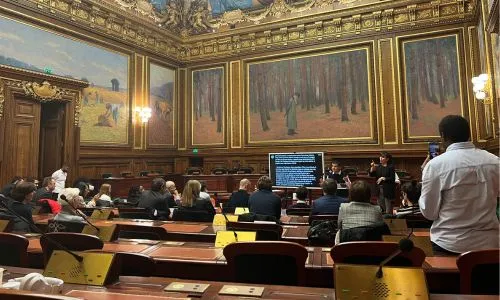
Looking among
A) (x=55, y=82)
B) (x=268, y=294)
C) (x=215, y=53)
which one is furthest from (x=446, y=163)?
(x=215, y=53)

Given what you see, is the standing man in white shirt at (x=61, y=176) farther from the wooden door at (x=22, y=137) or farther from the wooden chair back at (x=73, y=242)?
the wooden chair back at (x=73, y=242)

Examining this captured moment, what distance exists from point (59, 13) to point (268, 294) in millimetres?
11019

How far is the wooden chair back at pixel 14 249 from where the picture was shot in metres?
2.73

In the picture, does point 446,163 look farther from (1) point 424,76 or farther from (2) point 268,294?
(1) point 424,76

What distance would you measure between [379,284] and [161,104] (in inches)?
520

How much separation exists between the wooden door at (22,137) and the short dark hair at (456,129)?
9.44m

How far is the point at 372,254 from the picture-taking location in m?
2.20

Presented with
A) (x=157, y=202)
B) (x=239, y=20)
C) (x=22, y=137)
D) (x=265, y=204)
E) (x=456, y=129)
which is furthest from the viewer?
(x=239, y=20)

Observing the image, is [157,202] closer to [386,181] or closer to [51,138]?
[386,181]

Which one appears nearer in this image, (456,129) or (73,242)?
(456,129)

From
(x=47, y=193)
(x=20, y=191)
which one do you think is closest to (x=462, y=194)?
(x=20, y=191)

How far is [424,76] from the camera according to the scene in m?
11.4

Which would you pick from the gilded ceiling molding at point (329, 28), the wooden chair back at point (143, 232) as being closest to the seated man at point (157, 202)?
the wooden chair back at point (143, 232)

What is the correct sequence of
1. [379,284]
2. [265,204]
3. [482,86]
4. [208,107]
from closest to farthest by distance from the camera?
1. [379,284]
2. [265,204]
3. [482,86]
4. [208,107]
